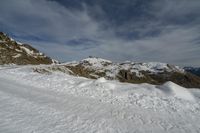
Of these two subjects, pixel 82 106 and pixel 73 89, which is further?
pixel 73 89

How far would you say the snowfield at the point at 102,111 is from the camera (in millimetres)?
9391

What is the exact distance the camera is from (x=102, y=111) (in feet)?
39.5

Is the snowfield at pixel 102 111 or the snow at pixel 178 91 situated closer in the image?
the snowfield at pixel 102 111

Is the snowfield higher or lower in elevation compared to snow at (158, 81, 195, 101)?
lower

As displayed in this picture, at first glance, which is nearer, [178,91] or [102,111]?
[102,111]

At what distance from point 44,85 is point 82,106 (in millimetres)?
7837

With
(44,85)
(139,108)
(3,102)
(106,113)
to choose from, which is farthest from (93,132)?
(44,85)

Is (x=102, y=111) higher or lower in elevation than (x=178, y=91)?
lower

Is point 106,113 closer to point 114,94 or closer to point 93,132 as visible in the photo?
point 93,132

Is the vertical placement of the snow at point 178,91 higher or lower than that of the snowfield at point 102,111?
higher

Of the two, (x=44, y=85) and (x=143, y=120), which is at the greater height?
(x=44, y=85)

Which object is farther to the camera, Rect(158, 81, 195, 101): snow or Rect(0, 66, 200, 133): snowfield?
Rect(158, 81, 195, 101): snow

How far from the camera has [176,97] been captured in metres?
15.3

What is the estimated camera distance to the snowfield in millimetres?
9391
